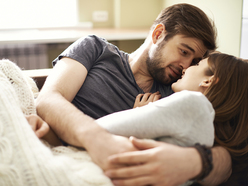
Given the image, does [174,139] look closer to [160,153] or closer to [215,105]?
[160,153]

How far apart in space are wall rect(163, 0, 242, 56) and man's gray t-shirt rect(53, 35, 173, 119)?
2.54 feet

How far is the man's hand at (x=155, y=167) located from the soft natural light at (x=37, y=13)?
272 centimetres

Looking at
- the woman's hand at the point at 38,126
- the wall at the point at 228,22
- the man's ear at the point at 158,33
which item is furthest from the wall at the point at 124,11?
the woman's hand at the point at 38,126

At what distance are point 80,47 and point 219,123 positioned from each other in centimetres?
73

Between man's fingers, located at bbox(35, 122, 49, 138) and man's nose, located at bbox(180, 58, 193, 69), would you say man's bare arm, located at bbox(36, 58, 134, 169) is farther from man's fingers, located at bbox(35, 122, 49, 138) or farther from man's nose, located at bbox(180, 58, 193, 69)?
man's nose, located at bbox(180, 58, 193, 69)

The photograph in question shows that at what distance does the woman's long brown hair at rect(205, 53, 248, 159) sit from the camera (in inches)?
37.1

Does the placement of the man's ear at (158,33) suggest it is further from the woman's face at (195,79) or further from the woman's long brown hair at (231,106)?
the woman's long brown hair at (231,106)

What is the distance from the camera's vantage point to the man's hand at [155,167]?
69 cm

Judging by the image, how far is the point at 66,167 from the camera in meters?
0.70

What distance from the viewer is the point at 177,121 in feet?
2.55

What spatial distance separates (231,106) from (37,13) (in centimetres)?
268

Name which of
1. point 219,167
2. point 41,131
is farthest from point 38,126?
point 219,167

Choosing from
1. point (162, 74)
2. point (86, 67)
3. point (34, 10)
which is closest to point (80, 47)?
point (86, 67)

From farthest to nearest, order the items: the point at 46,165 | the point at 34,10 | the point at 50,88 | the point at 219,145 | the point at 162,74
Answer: the point at 34,10 < the point at 162,74 < the point at 50,88 < the point at 219,145 < the point at 46,165
